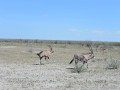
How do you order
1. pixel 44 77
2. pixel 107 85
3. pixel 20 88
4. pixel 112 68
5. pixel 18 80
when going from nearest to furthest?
pixel 20 88 → pixel 107 85 → pixel 18 80 → pixel 44 77 → pixel 112 68

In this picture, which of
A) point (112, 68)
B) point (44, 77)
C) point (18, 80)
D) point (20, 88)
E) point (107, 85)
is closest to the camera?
point (20, 88)

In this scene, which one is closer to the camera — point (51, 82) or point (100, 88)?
point (100, 88)

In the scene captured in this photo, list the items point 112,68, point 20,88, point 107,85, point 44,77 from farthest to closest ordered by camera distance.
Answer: point 112,68 → point 44,77 → point 107,85 → point 20,88

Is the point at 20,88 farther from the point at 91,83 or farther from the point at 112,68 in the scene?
the point at 112,68

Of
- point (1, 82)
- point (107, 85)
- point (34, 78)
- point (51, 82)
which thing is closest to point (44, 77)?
point (34, 78)

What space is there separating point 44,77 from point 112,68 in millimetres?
7184

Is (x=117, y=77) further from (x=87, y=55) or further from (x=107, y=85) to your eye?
(x=87, y=55)

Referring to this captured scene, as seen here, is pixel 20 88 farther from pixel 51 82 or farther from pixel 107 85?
pixel 107 85

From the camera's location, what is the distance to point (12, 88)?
42.7 ft

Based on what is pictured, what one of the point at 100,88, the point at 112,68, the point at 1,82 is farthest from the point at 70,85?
the point at 112,68

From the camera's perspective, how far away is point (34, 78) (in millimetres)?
16078

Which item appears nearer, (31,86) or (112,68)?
(31,86)

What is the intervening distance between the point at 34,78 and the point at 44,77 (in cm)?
76

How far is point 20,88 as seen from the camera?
510 inches
